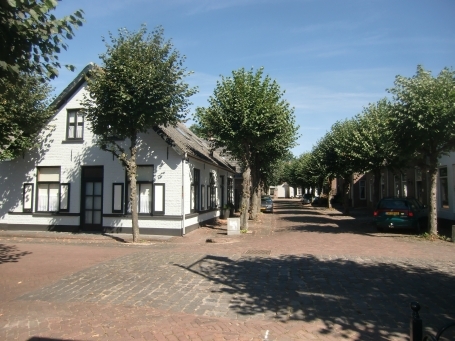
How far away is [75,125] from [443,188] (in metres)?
19.5

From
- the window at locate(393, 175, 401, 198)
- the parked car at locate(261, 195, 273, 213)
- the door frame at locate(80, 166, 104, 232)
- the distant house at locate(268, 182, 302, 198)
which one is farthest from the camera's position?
the distant house at locate(268, 182, 302, 198)

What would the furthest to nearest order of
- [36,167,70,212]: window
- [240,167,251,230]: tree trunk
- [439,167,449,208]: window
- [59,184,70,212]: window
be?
1. [439,167,449,208]: window
2. [240,167,251,230]: tree trunk
3. [36,167,70,212]: window
4. [59,184,70,212]: window

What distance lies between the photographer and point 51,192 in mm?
19453

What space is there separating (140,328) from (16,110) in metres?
15.1

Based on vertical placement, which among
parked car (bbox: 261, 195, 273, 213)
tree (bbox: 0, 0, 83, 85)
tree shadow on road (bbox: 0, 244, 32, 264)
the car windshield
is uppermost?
tree (bbox: 0, 0, 83, 85)

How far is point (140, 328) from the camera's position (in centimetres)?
583

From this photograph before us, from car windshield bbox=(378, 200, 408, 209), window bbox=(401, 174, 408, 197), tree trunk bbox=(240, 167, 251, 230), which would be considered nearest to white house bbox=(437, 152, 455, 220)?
car windshield bbox=(378, 200, 408, 209)

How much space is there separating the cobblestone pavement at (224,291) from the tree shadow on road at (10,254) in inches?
1.3

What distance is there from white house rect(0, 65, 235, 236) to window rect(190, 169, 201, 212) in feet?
0.17

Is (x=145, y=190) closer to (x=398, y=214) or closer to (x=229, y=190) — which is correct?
(x=398, y=214)

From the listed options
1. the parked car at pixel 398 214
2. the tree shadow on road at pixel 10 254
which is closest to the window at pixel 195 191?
the tree shadow on road at pixel 10 254

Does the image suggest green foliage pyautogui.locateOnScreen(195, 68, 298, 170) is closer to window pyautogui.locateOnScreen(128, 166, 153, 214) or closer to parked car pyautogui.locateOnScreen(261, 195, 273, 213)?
window pyautogui.locateOnScreen(128, 166, 153, 214)

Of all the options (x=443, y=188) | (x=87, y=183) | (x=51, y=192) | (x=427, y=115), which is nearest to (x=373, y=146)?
(x=443, y=188)

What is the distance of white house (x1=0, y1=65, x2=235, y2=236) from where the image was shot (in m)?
18.0
